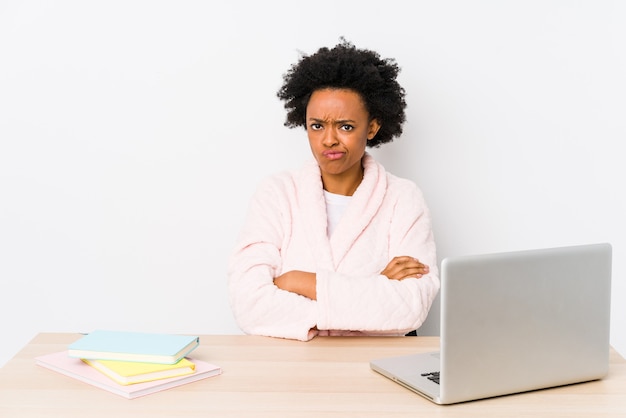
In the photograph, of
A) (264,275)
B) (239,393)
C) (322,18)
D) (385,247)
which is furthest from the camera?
(322,18)

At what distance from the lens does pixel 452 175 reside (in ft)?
10.2

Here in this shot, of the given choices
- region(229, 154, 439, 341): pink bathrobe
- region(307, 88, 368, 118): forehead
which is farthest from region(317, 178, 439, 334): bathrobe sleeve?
region(307, 88, 368, 118): forehead

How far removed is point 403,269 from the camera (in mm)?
2367

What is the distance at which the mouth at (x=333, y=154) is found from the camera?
2523mm

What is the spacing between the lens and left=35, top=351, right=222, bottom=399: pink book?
1.60 meters

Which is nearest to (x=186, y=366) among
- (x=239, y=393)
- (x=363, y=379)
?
(x=239, y=393)

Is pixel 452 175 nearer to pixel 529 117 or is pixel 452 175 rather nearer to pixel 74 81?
pixel 529 117

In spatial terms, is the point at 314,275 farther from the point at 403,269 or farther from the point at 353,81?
the point at 353,81

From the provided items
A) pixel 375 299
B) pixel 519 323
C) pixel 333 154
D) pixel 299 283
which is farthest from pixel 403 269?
pixel 519 323

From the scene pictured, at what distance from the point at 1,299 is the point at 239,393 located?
1.85m

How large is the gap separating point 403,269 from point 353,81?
23.2 inches

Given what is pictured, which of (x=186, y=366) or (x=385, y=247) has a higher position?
(x=385, y=247)

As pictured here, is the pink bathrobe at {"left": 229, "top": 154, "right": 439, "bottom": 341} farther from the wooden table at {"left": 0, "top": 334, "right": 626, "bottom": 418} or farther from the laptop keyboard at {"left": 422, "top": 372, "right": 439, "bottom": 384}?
the laptop keyboard at {"left": 422, "top": 372, "right": 439, "bottom": 384}

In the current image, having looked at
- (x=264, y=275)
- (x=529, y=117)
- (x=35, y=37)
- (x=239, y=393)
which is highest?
(x=35, y=37)
